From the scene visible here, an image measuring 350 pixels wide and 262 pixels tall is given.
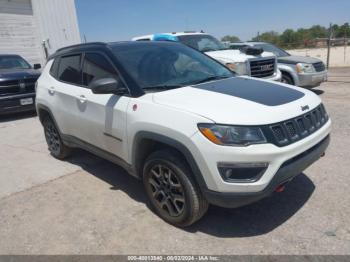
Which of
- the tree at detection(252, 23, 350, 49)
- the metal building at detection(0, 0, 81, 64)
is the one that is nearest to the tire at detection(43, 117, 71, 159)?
the metal building at detection(0, 0, 81, 64)

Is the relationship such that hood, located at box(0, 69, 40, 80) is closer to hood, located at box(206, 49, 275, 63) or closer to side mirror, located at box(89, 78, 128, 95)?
hood, located at box(206, 49, 275, 63)

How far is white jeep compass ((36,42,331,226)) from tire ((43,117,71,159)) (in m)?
0.71

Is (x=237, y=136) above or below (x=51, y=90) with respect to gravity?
below

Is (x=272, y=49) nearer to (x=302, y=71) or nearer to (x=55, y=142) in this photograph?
(x=302, y=71)

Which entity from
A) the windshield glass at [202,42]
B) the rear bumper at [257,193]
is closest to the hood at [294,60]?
the windshield glass at [202,42]

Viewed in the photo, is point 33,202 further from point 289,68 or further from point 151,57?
point 289,68

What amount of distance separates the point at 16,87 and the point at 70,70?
17.4 feet

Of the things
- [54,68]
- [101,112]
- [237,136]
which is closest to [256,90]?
[237,136]

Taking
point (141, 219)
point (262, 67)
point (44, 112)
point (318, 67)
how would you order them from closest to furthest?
point (141, 219) < point (44, 112) < point (262, 67) < point (318, 67)

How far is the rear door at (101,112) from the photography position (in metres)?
3.41

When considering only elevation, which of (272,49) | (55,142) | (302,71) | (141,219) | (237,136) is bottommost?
(141,219)

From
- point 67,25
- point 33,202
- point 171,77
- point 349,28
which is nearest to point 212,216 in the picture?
point 171,77

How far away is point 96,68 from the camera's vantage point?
3877mm

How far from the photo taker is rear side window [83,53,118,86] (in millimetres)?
3633
